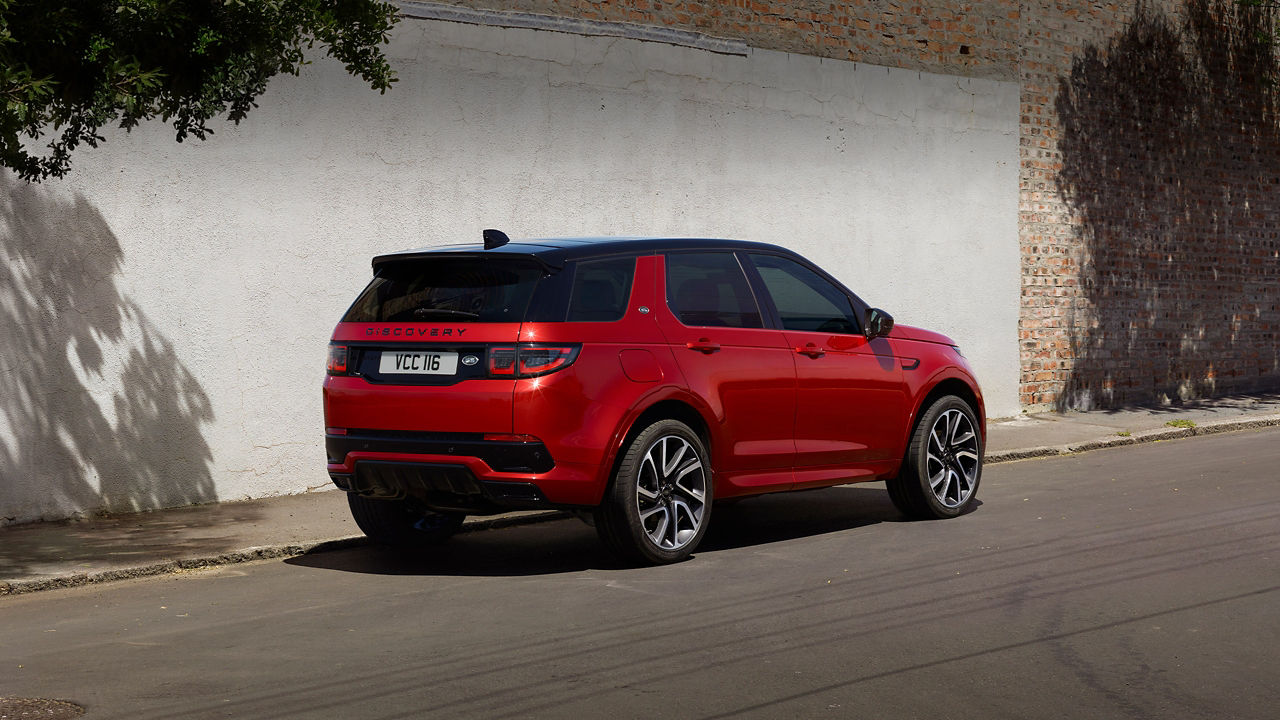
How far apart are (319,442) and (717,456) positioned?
161 inches

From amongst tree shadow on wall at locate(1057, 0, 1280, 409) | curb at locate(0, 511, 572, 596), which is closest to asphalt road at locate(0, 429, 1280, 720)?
curb at locate(0, 511, 572, 596)

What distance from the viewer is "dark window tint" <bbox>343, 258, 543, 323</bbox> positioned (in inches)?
301

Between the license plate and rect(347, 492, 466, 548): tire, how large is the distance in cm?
113

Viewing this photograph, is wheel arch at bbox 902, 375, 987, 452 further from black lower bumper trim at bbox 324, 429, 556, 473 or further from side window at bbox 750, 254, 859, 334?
black lower bumper trim at bbox 324, 429, 556, 473

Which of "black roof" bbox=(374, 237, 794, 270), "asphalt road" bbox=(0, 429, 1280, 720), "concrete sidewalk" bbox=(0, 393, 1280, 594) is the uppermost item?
"black roof" bbox=(374, 237, 794, 270)

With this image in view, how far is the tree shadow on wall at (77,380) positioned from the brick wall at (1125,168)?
6576 mm

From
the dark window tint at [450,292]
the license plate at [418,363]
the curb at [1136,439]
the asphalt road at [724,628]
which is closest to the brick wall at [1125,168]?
the curb at [1136,439]

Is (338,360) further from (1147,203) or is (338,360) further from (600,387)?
(1147,203)

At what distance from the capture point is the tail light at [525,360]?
7438 millimetres

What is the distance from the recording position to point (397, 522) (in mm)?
8883

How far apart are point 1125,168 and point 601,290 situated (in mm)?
11533

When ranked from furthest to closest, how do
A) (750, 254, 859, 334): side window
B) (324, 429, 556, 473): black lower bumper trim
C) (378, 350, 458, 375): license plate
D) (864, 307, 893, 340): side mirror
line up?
(864, 307, 893, 340): side mirror
(750, 254, 859, 334): side window
(378, 350, 458, 375): license plate
(324, 429, 556, 473): black lower bumper trim

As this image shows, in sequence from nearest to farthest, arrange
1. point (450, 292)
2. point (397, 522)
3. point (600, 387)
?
point (600, 387) < point (450, 292) < point (397, 522)

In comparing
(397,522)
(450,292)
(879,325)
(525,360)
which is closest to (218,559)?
(397,522)
